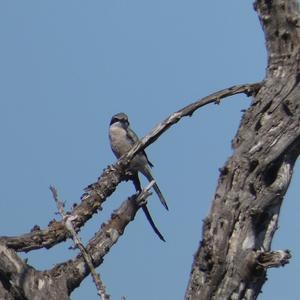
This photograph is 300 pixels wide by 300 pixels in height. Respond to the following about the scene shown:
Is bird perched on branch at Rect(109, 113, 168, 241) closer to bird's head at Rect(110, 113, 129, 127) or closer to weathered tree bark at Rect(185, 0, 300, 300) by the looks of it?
bird's head at Rect(110, 113, 129, 127)

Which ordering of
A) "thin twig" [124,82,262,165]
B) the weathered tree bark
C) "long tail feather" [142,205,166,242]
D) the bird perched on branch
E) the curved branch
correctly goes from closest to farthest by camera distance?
1. the weathered tree bark
2. the curved branch
3. "thin twig" [124,82,262,165]
4. "long tail feather" [142,205,166,242]
5. the bird perched on branch

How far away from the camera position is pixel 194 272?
5.12m

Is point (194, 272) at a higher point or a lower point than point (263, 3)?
lower

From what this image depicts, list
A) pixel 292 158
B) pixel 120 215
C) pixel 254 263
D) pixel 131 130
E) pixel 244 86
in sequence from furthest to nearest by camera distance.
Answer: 1. pixel 131 130
2. pixel 120 215
3. pixel 244 86
4. pixel 292 158
5. pixel 254 263

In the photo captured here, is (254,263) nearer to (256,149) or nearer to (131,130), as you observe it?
(256,149)

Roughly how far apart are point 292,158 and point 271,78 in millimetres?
535

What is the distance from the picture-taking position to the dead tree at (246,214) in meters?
5.02

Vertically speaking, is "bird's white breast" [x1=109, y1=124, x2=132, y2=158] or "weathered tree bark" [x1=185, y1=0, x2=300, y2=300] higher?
"bird's white breast" [x1=109, y1=124, x2=132, y2=158]

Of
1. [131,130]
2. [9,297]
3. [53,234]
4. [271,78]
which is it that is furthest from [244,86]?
[131,130]

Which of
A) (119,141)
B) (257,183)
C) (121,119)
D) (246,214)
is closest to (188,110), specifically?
(257,183)

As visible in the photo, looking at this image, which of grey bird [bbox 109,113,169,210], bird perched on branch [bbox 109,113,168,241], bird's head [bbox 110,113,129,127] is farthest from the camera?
bird's head [bbox 110,113,129,127]

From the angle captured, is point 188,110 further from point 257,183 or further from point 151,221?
point 151,221

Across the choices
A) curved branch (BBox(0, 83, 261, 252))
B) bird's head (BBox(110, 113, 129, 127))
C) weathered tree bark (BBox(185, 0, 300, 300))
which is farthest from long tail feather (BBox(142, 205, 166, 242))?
bird's head (BBox(110, 113, 129, 127))

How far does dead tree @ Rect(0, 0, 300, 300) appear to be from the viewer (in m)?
5.02
